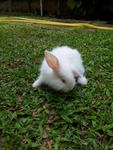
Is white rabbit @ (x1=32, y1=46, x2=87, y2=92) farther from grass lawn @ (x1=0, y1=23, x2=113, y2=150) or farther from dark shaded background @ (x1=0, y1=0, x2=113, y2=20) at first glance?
dark shaded background @ (x1=0, y1=0, x2=113, y2=20)

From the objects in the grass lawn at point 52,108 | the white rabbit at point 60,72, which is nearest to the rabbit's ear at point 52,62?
the white rabbit at point 60,72

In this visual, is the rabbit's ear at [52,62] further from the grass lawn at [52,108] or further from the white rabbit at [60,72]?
the grass lawn at [52,108]

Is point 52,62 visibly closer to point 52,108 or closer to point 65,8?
point 52,108

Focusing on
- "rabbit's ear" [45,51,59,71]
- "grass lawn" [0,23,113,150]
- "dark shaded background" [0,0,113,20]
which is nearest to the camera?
"grass lawn" [0,23,113,150]

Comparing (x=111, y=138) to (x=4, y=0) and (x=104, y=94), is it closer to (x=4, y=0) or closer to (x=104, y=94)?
(x=104, y=94)

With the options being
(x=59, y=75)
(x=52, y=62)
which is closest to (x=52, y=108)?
(x=59, y=75)

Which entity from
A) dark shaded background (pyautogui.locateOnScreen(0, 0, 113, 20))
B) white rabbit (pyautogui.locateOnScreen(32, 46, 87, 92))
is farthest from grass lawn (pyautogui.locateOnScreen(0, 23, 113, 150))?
dark shaded background (pyautogui.locateOnScreen(0, 0, 113, 20))
